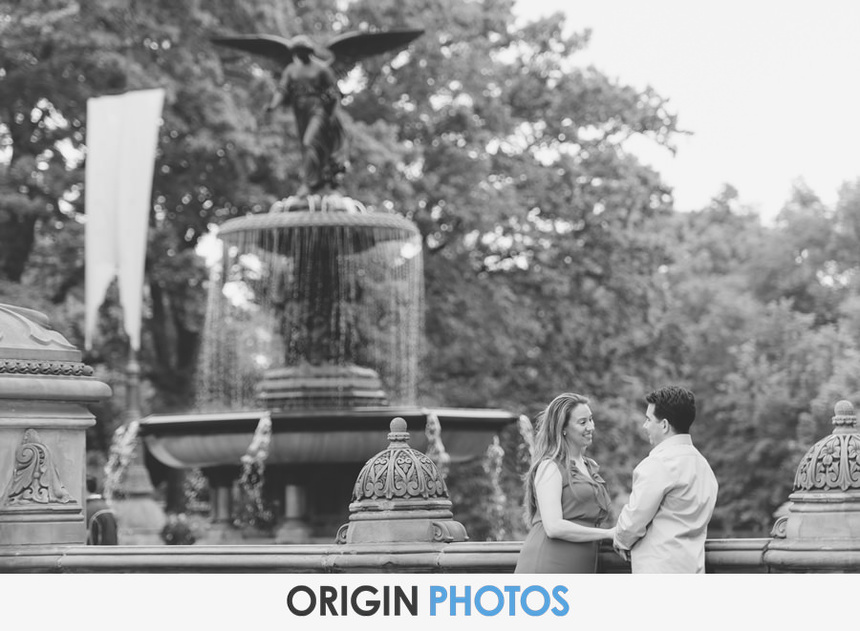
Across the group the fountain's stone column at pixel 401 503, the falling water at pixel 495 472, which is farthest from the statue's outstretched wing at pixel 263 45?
the fountain's stone column at pixel 401 503

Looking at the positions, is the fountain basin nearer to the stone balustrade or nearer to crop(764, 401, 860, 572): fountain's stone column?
the stone balustrade

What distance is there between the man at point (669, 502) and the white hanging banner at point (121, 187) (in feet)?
57.7

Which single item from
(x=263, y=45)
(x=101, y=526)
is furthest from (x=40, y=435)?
(x=263, y=45)

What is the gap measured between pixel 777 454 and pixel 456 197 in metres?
13.7

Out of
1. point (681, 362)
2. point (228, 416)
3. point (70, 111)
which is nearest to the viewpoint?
point (228, 416)

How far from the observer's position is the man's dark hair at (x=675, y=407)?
731cm

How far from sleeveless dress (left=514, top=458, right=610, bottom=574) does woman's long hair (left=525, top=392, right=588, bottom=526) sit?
0.26 feet

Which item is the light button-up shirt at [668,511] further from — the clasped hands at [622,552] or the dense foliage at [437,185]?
the dense foliage at [437,185]

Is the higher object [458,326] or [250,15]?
[250,15]

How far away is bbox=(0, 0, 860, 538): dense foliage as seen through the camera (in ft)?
91.0

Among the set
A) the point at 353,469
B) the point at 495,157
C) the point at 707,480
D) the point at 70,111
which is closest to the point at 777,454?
the point at 495,157

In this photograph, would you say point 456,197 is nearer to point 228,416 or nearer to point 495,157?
point 495,157

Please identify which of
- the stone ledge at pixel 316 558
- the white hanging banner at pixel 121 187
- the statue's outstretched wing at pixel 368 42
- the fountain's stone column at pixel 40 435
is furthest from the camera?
the white hanging banner at pixel 121 187

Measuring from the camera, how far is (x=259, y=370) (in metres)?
33.5
